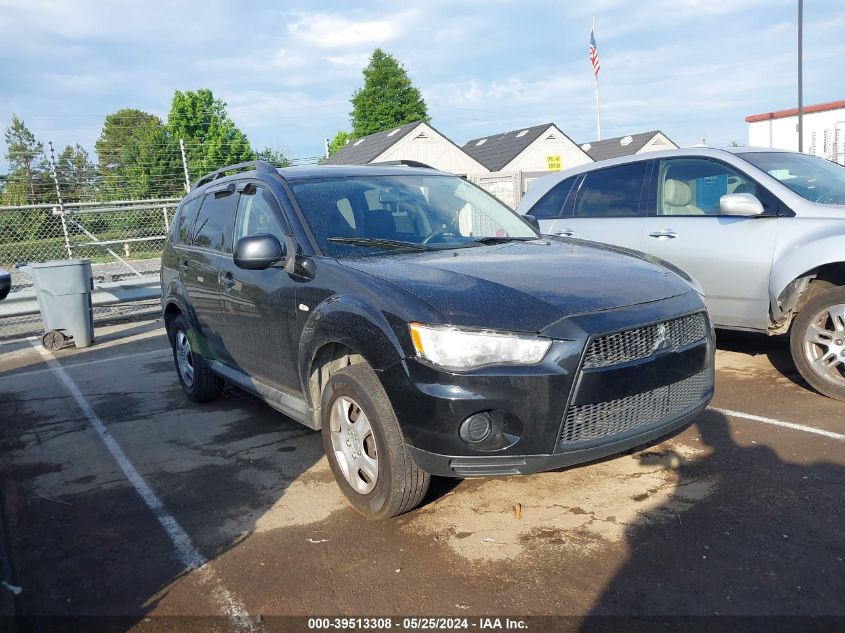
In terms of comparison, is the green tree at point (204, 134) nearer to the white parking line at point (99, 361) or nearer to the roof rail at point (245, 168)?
the white parking line at point (99, 361)

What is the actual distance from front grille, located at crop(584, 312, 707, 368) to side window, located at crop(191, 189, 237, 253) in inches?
114

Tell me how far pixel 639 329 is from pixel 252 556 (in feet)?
6.85

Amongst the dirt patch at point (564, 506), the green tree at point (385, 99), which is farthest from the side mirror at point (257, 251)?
the green tree at point (385, 99)

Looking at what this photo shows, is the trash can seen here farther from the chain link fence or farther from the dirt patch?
the dirt patch

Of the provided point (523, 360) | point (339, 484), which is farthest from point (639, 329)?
point (339, 484)

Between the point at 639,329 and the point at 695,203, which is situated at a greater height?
the point at 695,203

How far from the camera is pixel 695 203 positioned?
19.8ft

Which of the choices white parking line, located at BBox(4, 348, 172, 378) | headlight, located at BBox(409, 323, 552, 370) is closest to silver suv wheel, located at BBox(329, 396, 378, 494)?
headlight, located at BBox(409, 323, 552, 370)

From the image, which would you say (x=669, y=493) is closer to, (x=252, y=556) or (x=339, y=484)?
(x=339, y=484)

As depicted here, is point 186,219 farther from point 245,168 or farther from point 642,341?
point 642,341

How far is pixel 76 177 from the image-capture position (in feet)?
46.5

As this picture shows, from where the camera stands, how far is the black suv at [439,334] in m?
3.05

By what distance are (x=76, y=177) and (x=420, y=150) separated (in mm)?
19223

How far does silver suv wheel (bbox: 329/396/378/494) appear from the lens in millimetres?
3494
